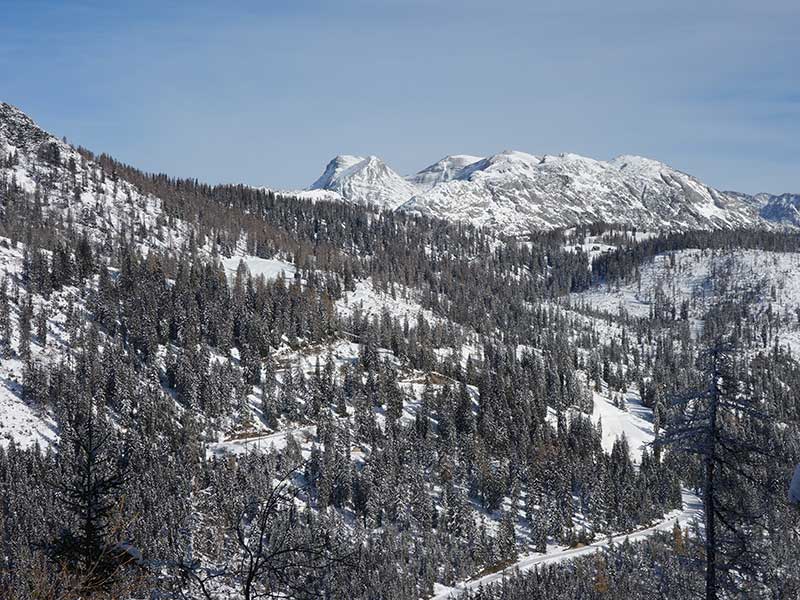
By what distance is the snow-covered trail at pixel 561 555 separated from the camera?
134 metres

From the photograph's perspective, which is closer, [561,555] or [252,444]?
[561,555]

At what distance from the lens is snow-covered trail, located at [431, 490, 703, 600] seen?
134m

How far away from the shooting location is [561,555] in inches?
5861

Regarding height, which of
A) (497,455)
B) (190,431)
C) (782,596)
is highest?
(782,596)

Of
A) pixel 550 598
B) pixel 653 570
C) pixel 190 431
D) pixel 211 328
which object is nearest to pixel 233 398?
pixel 190 431

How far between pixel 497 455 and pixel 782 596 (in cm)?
15722

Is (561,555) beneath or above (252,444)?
beneath

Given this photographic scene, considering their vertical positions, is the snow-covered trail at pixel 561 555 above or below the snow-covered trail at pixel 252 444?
below

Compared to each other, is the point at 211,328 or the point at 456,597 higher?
the point at 211,328

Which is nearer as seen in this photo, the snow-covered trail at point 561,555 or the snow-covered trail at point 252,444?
the snow-covered trail at point 561,555

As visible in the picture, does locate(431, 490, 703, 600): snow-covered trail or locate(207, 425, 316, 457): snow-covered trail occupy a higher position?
locate(207, 425, 316, 457): snow-covered trail

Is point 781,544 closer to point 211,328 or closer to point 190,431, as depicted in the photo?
point 190,431

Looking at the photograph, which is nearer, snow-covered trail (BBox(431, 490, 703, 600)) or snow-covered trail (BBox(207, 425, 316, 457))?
snow-covered trail (BBox(431, 490, 703, 600))

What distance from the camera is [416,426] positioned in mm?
179500
